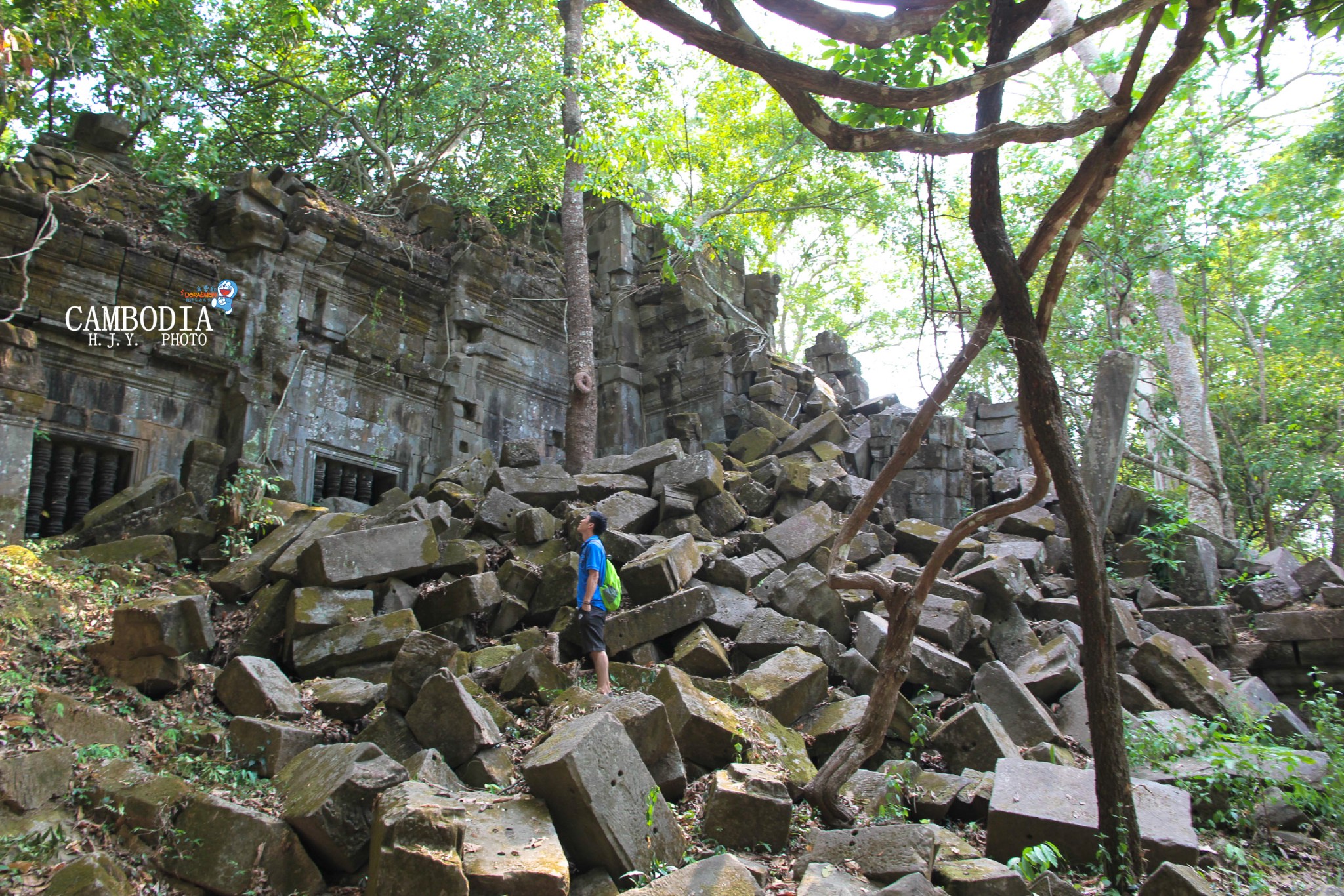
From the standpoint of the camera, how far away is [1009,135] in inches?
139

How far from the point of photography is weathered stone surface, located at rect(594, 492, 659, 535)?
7.54 meters

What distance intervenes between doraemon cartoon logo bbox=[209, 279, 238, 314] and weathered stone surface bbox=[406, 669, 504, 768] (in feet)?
23.1

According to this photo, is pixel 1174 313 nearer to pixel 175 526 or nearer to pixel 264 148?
pixel 175 526

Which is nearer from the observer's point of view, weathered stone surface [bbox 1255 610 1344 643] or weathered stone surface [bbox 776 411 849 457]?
weathered stone surface [bbox 1255 610 1344 643]

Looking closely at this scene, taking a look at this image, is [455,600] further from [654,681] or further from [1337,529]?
[1337,529]

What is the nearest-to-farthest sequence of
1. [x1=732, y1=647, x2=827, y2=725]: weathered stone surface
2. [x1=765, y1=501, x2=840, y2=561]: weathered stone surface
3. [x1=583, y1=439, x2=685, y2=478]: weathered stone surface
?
[x1=732, y1=647, x2=827, y2=725]: weathered stone surface < [x1=765, y1=501, x2=840, y2=561]: weathered stone surface < [x1=583, y1=439, x2=685, y2=478]: weathered stone surface

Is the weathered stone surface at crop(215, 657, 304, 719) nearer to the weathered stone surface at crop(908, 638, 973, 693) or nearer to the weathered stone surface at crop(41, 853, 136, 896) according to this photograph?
the weathered stone surface at crop(41, 853, 136, 896)

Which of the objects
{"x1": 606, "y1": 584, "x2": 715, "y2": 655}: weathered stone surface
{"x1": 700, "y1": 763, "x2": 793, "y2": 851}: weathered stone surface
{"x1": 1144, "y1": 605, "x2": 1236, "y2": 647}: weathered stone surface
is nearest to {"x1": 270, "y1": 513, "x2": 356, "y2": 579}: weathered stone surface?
{"x1": 606, "y1": 584, "x2": 715, "y2": 655}: weathered stone surface

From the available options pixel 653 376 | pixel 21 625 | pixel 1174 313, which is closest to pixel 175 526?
pixel 21 625

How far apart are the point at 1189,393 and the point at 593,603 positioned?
10.5 meters

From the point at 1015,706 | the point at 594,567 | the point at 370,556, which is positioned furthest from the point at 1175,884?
the point at 370,556

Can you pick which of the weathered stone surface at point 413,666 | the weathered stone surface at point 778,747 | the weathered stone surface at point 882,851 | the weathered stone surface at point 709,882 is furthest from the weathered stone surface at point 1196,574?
the weathered stone surface at point 413,666

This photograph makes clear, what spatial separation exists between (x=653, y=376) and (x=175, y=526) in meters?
7.87

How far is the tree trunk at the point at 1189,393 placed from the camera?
36.9 feet
